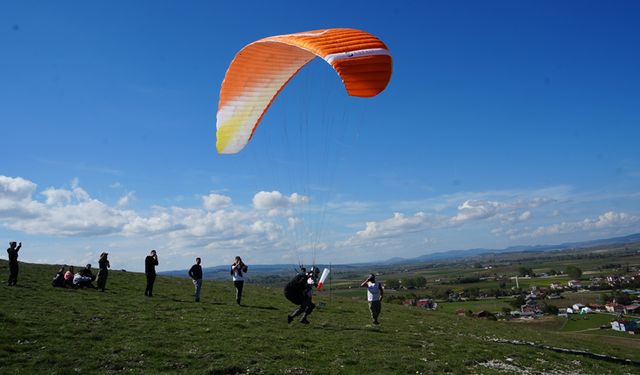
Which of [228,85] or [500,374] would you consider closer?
[500,374]

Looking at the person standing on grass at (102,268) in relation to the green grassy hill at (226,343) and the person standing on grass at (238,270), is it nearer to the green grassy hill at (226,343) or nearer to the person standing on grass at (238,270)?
the green grassy hill at (226,343)

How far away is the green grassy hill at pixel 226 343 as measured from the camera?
9328 mm

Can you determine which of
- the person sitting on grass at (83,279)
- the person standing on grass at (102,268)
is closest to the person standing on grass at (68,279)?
the person sitting on grass at (83,279)

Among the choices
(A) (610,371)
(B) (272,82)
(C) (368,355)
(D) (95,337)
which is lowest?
(A) (610,371)

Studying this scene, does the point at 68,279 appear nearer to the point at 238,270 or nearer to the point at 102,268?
the point at 102,268

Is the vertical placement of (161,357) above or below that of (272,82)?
below

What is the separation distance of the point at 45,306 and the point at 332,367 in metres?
10.9

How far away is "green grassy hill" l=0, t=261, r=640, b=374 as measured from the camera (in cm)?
933

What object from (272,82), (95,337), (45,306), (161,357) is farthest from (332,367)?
(45,306)

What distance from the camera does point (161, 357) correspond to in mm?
9734

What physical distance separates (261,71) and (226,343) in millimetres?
8686

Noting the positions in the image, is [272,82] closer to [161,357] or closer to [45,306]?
[161,357]

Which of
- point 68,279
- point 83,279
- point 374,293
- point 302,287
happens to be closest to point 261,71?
point 302,287

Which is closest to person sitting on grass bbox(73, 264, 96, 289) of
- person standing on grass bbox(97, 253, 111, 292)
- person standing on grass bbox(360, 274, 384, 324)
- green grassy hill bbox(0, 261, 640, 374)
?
person standing on grass bbox(97, 253, 111, 292)
